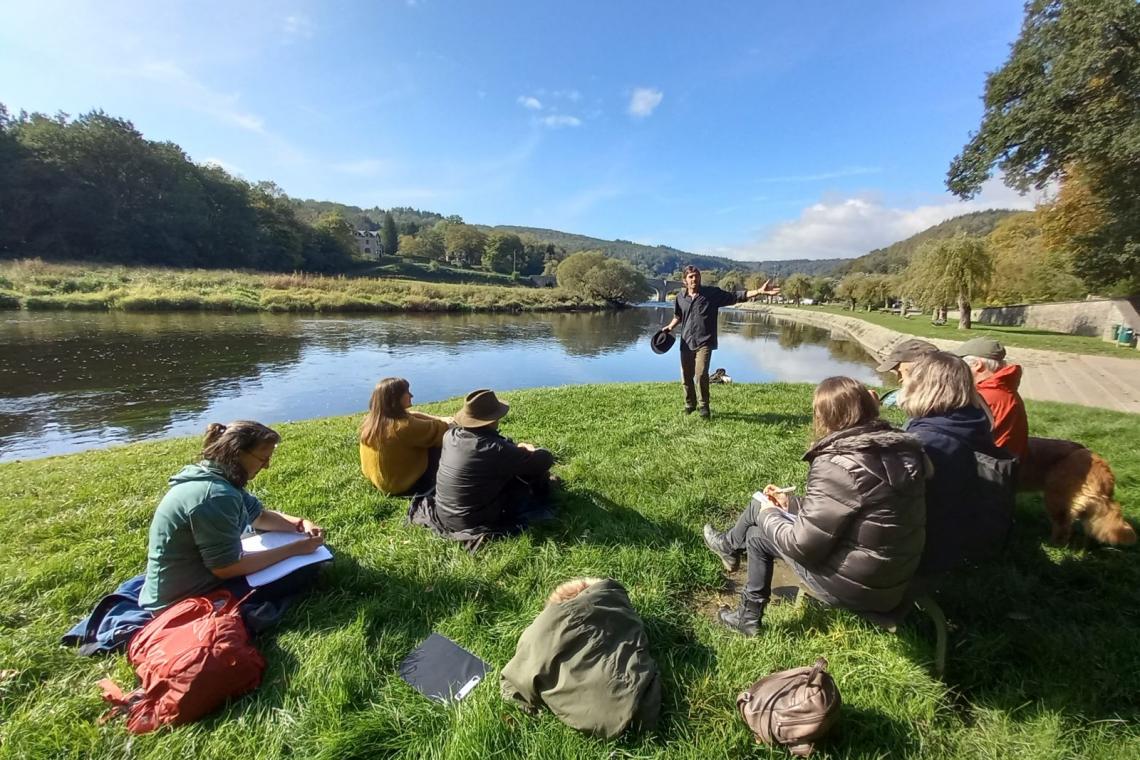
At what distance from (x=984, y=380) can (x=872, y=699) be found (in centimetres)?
291

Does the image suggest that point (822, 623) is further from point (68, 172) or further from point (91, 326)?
point (68, 172)

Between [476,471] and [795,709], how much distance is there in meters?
2.50

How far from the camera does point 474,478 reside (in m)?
3.65

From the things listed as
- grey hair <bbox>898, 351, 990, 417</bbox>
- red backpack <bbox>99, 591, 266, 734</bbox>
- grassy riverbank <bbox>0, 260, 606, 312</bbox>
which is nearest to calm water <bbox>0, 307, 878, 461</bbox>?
grassy riverbank <bbox>0, 260, 606, 312</bbox>

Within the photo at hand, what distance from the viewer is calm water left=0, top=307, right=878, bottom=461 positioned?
1120 cm

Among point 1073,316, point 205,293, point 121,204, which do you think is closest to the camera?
point 1073,316

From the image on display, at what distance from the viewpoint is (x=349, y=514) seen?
430 centimetres

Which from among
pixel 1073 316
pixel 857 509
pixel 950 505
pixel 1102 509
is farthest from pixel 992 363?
pixel 1073 316

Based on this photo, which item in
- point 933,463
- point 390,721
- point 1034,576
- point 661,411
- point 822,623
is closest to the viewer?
point 390,721

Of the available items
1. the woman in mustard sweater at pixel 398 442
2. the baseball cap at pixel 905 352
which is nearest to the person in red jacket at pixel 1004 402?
the baseball cap at pixel 905 352

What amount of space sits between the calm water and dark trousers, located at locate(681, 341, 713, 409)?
9.19 meters

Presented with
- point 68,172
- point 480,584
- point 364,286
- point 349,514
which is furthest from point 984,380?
point 68,172

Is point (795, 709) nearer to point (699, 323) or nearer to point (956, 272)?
point (699, 323)

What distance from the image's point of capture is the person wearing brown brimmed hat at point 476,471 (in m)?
3.64
